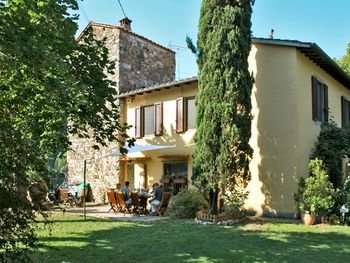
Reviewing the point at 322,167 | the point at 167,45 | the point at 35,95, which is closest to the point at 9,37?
the point at 35,95

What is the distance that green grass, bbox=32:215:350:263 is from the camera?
6.93m

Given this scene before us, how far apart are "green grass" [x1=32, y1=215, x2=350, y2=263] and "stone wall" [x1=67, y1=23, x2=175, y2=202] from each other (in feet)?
Answer: 23.8

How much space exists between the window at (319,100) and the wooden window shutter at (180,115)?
15.8 feet

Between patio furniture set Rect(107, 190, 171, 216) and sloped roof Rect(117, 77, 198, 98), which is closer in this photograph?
patio furniture set Rect(107, 190, 171, 216)

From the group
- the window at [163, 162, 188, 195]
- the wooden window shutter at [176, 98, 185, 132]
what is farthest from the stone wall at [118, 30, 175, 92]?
the window at [163, 162, 188, 195]

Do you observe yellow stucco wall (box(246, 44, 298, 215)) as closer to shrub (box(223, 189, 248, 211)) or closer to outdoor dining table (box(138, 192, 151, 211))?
shrub (box(223, 189, 248, 211))

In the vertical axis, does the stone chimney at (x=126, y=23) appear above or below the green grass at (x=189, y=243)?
above

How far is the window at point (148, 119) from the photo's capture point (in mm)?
17078

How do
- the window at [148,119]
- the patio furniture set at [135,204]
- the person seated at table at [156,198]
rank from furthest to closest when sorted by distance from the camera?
the window at [148,119], the patio furniture set at [135,204], the person seated at table at [156,198]

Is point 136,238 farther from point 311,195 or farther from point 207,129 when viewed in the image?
point 311,195

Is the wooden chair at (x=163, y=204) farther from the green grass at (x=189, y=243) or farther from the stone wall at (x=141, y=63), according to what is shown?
the stone wall at (x=141, y=63)

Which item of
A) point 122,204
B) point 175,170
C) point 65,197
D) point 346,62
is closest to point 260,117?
point 175,170

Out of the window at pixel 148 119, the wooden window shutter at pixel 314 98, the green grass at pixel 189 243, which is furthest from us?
the window at pixel 148 119

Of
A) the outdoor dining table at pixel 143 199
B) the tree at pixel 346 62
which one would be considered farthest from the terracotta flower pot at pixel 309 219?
the tree at pixel 346 62
